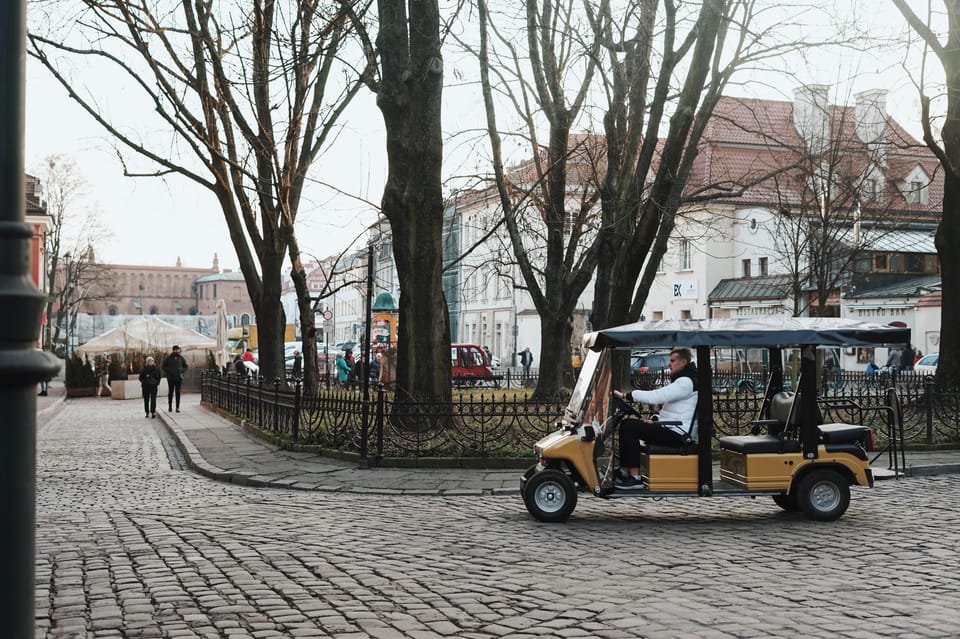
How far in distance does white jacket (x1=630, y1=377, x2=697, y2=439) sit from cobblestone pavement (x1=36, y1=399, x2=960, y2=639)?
0.92 metres

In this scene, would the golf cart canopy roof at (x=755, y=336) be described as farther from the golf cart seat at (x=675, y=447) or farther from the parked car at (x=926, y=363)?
the parked car at (x=926, y=363)

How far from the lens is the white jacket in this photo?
1040cm

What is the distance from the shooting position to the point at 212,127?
24.6m

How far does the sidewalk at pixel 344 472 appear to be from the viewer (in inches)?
528

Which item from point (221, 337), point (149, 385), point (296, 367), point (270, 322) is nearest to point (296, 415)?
point (270, 322)

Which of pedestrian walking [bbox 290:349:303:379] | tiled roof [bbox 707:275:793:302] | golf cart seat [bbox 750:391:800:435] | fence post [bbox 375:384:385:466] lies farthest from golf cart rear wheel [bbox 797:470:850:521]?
tiled roof [bbox 707:275:793:302]

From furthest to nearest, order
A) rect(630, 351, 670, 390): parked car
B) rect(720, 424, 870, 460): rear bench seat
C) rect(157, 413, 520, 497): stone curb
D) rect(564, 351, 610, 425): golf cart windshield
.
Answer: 1. rect(630, 351, 670, 390): parked car
2. rect(157, 413, 520, 497): stone curb
3. rect(564, 351, 610, 425): golf cart windshield
4. rect(720, 424, 870, 460): rear bench seat

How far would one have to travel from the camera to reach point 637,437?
10.5 meters

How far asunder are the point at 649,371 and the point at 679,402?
2451cm

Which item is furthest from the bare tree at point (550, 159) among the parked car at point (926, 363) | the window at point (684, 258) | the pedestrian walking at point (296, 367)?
the window at point (684, 258)

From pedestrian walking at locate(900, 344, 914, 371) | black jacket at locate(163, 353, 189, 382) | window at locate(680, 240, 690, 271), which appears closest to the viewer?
black jacket at locate(163, 353, 189, 382)

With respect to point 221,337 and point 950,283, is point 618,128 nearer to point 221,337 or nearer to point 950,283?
point 950,283

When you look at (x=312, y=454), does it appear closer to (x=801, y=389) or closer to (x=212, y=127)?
(x=801, y=389)

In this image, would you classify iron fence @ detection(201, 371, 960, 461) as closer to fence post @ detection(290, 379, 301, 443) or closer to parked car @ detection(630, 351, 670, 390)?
fence post @ detection(290, 379, 301, 443)
